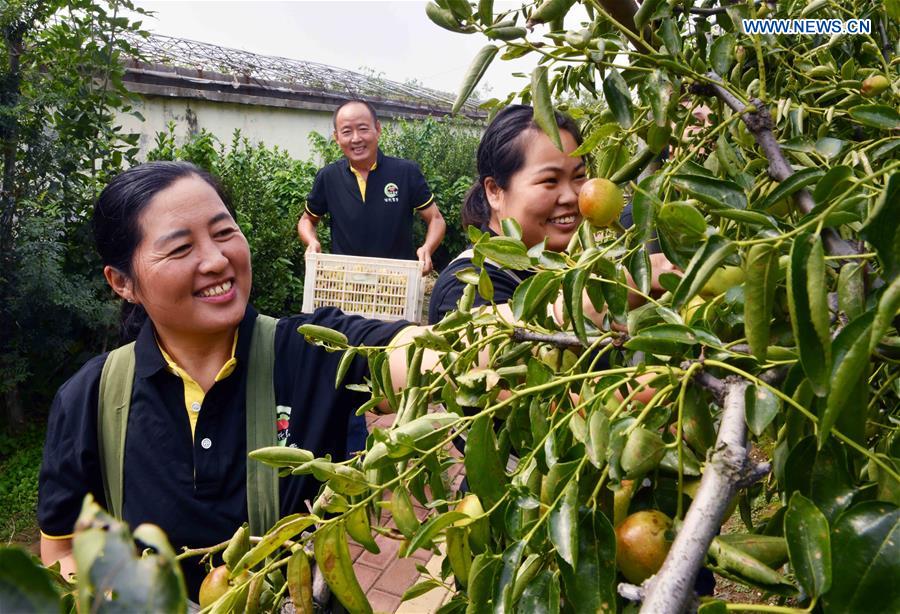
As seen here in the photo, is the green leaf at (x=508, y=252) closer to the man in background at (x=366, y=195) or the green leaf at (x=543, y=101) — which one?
the green leaf at (x=543, y=101)

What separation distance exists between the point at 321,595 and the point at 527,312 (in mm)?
432

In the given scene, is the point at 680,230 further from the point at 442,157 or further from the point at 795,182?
the point at 442,157

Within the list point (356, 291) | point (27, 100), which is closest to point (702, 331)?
point (356, 291)

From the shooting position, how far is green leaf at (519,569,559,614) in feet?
2.11

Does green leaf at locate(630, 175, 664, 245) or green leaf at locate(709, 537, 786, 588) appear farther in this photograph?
green leaf at locate(630, 175, 664, 245)

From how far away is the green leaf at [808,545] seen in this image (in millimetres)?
528

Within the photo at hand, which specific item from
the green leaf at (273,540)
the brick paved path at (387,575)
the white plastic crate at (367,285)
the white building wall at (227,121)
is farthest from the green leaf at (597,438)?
Result: the white building wall at (227,121)

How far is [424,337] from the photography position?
991 millimetres

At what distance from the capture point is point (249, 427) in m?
1.80

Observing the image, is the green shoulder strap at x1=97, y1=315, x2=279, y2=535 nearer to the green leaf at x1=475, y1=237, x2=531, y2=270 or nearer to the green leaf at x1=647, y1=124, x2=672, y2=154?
the green leaf at x1=475, y1=237, x2=531, y2=270

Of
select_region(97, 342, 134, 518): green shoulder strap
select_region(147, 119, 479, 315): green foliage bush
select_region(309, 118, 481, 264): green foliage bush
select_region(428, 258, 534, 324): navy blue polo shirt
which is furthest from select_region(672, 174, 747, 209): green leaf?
select_region(309, 118, 481, 264): green foliage bush

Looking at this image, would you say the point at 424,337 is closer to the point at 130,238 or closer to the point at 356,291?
the point at 130,238

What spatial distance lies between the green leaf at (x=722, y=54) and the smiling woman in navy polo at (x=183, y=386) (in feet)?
3.54

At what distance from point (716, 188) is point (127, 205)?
157cm
